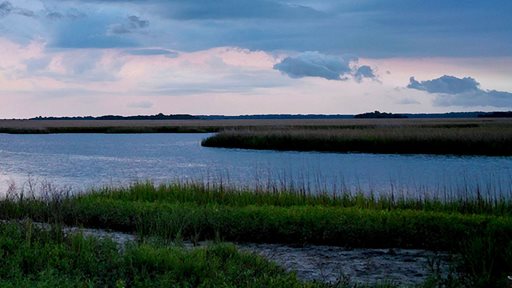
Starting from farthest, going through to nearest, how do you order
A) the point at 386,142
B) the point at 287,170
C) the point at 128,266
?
the point at 386,142, the point at 287,170, the point at 128,266

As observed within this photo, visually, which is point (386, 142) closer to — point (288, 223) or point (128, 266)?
point (288, 223)

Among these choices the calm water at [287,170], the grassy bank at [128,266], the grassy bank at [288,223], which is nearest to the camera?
the grassy bank at [128,266]

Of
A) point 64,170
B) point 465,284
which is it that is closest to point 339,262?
point 465,284

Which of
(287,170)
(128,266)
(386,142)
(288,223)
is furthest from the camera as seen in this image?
(386,142)

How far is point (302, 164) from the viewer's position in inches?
1348

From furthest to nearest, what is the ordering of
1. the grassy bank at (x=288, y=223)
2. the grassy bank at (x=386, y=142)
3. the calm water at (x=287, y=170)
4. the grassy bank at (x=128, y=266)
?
the grassy bank at (x=386, y=142) → the calm water at (x=287, y=170) → the grassy bank at (x=288, y=223) → the grassy bank at (x=128, y=266)

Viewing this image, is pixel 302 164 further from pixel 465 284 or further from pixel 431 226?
pixel 465 284

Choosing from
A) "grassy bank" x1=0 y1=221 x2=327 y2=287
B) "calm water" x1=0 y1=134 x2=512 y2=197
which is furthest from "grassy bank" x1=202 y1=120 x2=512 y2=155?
"grassy bank" x1=0 y1=221 x2=327 y2=287

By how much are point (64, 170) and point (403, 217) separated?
2351 centimetres

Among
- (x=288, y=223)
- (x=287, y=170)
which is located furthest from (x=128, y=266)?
(x=287, y=170)

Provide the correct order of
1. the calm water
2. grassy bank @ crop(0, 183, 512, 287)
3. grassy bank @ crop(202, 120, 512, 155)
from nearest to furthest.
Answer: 1. grassy bank @ crop(0, 183, 512, 287)
2. the calm water
3. grassy bank @ crop(202, 120, 512, 155)

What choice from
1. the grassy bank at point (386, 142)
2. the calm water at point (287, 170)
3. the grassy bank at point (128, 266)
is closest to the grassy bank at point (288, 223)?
the grassy bank at point (128, 266)

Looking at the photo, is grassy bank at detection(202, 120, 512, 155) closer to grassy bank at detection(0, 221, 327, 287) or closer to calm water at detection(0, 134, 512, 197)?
calm water at detection(0, 134, 512, 197)

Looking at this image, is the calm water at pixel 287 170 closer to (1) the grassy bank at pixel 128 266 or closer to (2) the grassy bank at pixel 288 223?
(2) the grassy bank at pixel 288 223
